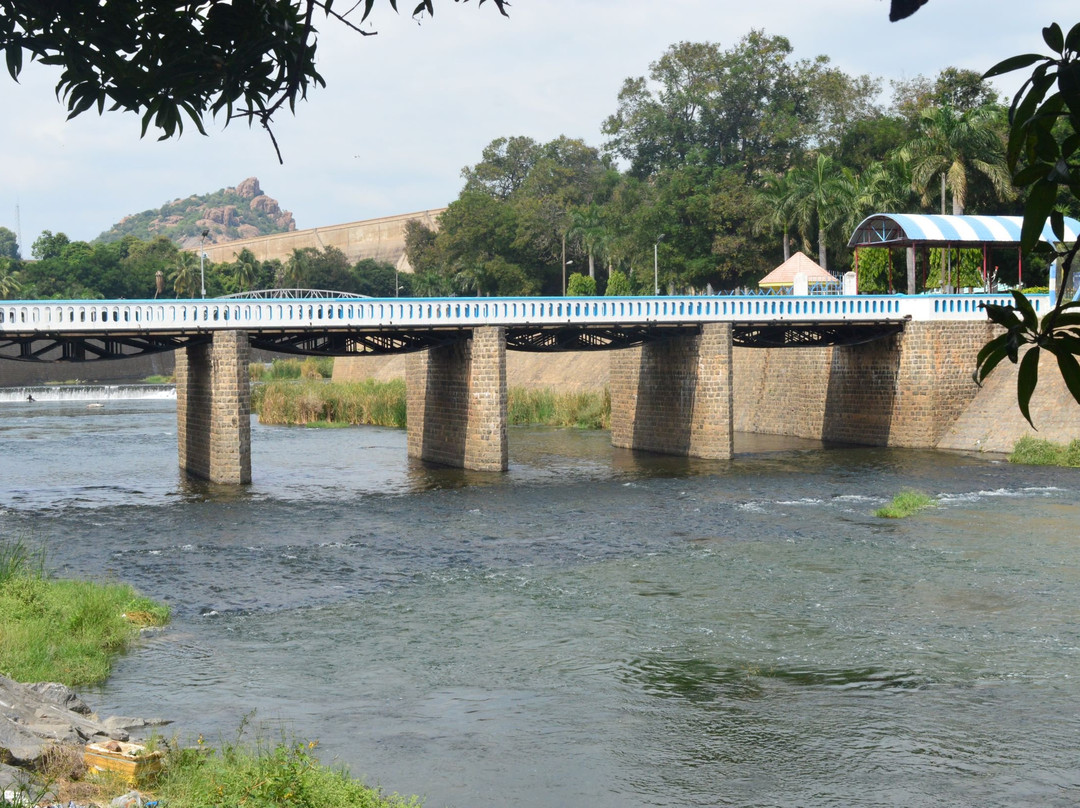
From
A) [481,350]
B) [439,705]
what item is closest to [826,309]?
[481,350]

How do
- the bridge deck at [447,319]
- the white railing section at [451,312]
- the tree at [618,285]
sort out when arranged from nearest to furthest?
the white railing section at [451,312] → the bridge deck at [447,319] → the tree at [618,285]

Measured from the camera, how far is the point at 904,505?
30.3m

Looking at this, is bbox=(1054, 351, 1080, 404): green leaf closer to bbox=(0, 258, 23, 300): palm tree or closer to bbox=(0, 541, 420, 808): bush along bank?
bbox=(0, 541, 420, 808): bush along bank

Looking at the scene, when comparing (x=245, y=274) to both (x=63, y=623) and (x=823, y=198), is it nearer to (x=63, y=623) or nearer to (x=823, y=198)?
(x=823, y=198)

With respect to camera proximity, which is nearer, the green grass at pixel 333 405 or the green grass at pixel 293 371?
the green grass at pixel 333 405

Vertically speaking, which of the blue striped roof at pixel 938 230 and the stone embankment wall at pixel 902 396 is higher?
the blue striped roof at pixel 938 230

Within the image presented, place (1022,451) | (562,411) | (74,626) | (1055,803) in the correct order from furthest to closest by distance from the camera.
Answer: (562,411) < (1022,451) < (74,626) < (1055,803)

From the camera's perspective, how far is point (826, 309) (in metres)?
45.4

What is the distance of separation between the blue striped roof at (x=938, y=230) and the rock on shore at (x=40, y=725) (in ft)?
128

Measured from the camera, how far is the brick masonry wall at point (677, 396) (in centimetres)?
4316

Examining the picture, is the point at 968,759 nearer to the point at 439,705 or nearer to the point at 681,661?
the point at 681,661

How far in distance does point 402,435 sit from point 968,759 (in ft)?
142

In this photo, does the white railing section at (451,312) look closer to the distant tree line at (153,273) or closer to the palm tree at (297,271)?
the distant tree line at (153,273)

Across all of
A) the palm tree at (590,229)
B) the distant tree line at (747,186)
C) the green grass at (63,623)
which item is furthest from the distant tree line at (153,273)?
the green grass at (63,623)
